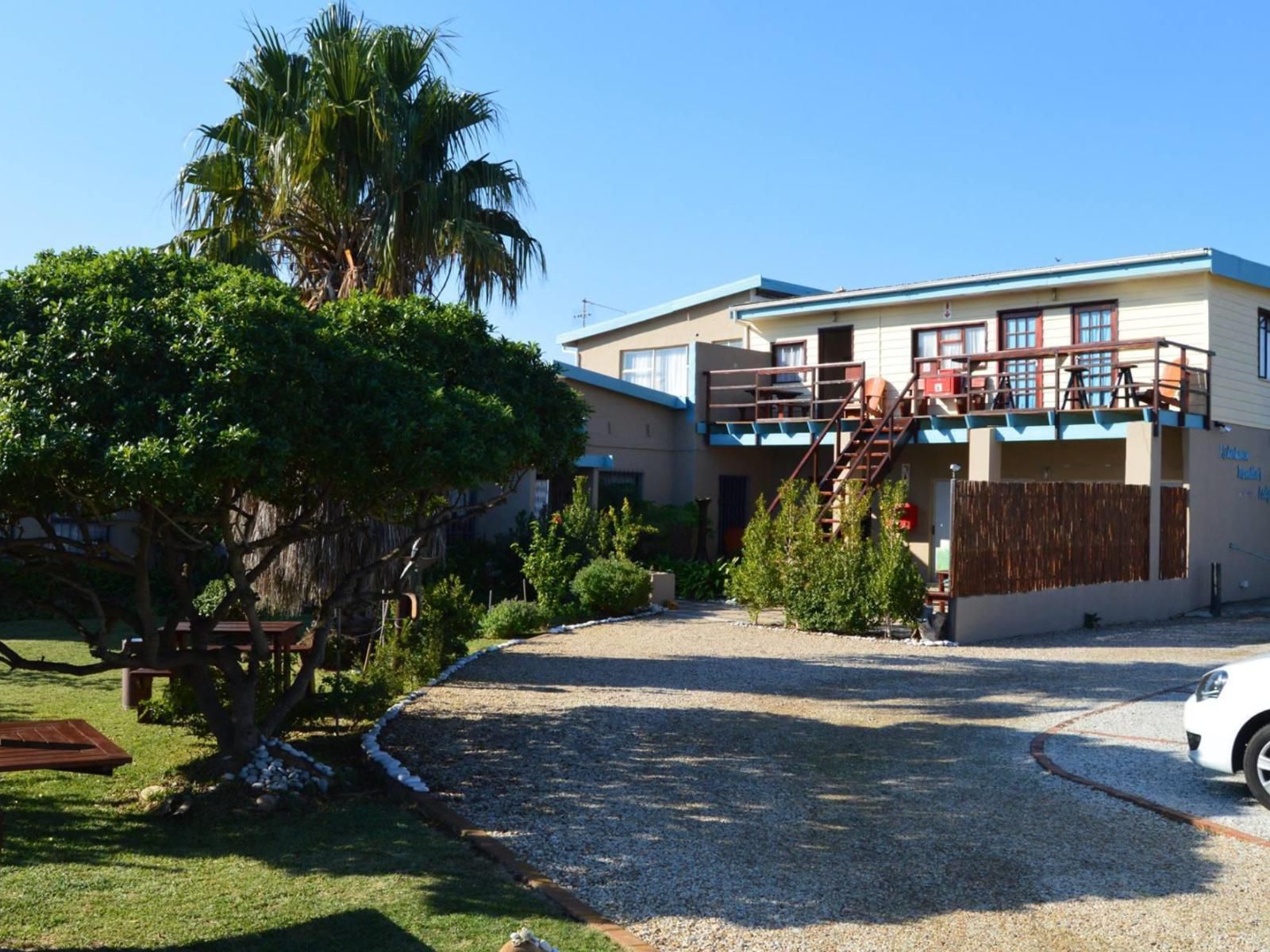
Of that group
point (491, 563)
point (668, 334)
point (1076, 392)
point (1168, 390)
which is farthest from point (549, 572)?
point (668, 334)

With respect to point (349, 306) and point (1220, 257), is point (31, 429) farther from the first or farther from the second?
point (1220, 257)

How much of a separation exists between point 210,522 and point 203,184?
7.04m

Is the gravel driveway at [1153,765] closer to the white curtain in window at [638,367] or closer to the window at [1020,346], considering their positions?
the window at [1020,346]

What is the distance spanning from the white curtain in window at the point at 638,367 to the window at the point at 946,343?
6.90m

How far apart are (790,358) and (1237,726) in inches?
742

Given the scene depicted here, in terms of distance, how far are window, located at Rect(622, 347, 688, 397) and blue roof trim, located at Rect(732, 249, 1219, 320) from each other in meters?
2.05

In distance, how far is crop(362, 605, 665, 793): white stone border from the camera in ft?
26.1

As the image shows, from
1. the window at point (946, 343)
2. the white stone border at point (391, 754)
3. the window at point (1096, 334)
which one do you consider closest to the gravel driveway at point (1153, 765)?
the white stone border at point (391, 754)

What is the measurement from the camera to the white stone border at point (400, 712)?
796cm

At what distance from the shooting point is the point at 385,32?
519 inches

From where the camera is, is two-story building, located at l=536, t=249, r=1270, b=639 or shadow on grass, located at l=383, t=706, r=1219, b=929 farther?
two-story building, located at l=536, t=249, r=1270, b=639

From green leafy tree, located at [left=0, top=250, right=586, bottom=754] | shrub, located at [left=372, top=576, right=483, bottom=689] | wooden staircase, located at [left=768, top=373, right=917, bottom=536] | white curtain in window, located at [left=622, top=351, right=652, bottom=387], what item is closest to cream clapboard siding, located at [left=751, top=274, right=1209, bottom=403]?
wooden staircase, located at [left=768, top=373, right=917, bottom=536]

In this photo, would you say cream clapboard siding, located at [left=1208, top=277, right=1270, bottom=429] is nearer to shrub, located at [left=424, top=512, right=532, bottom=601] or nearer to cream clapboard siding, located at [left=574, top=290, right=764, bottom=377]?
cream clapboard siding, located at [left=574, top=290, right=764, bottom=377]

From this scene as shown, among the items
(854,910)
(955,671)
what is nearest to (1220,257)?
(955,671)
